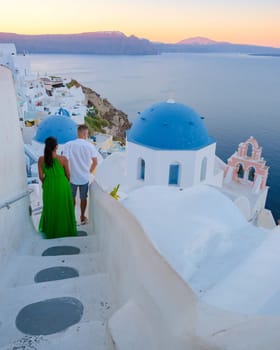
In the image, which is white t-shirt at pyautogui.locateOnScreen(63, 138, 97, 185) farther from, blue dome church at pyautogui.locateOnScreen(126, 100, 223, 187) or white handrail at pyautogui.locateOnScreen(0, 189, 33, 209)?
blue dome church at pyautogui.locateOnScreen(126, 100, 223, 187)

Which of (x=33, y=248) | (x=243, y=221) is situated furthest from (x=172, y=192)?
(x=33, y=248)

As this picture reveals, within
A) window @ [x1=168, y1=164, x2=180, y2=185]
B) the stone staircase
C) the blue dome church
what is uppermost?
the stone staircase

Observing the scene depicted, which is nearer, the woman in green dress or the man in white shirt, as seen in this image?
the woman in green dress

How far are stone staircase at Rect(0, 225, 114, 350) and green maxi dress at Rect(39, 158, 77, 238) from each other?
1.34 ft

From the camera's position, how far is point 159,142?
8914mm

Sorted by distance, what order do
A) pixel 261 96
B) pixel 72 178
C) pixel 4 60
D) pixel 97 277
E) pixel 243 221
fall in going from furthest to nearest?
1. pixel 261 96
2. pixel 4 60
3. pixel 72 178
4. pixel 243 221
5. pixel 97 277

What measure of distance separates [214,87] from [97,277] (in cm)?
7804

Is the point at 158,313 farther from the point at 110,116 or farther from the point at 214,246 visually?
the point at 110,116

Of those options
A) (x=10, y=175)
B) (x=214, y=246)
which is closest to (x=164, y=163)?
(x=10, y=175)

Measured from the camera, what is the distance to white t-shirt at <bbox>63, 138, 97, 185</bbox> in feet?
13.0

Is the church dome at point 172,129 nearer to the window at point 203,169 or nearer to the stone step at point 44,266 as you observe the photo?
the window at point 203,169

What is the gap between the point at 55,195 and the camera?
354cm

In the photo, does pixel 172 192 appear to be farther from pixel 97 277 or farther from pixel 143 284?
pixel 143 284

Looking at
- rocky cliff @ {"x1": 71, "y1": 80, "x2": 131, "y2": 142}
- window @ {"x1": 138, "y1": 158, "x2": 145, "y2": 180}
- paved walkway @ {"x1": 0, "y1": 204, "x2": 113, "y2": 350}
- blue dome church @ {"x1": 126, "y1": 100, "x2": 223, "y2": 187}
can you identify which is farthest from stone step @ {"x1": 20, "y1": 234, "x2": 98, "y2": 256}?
rocky cliff @ {"x1": 71, "y1": 80, "x2": 131, "y2": 142}
